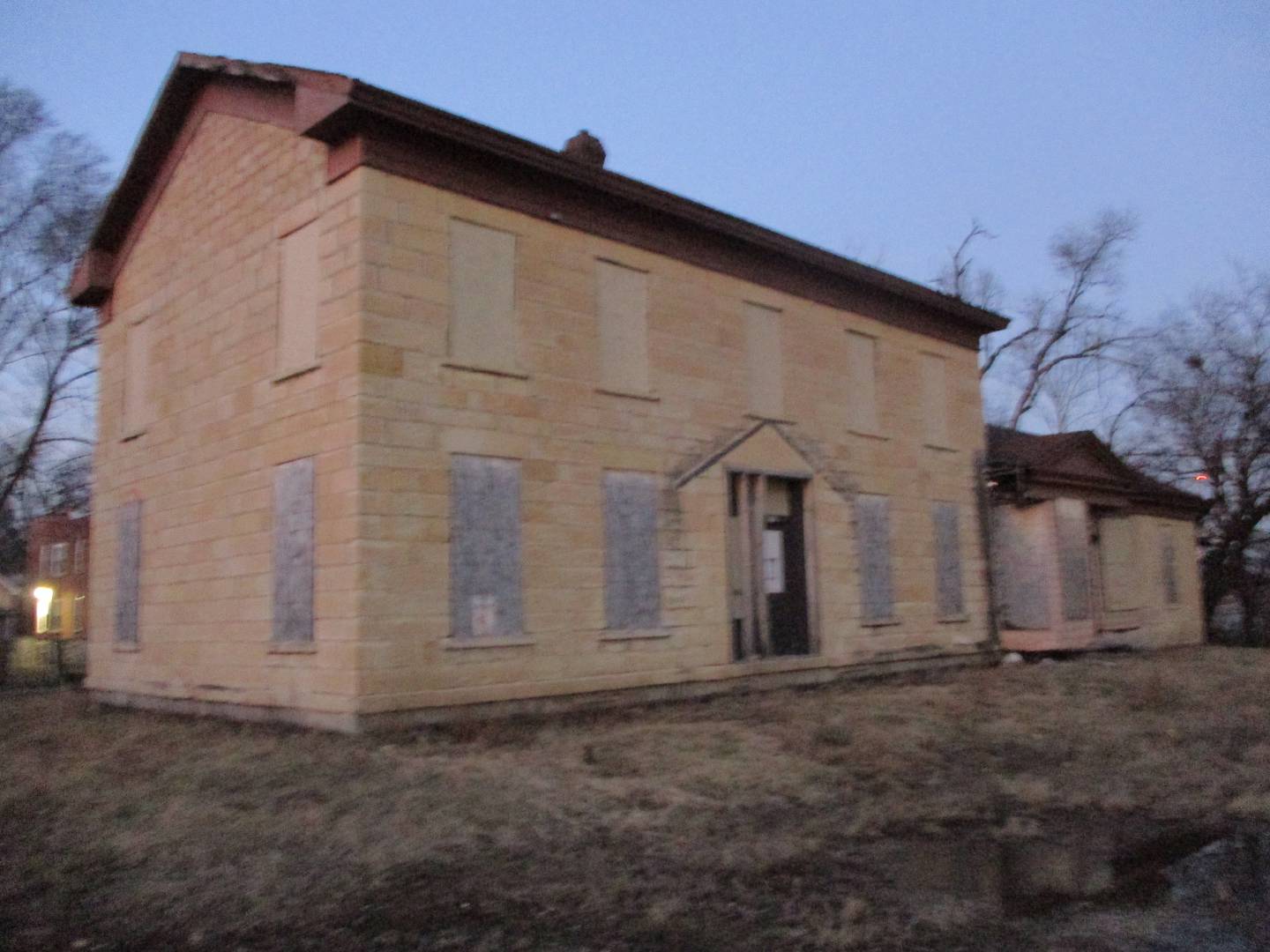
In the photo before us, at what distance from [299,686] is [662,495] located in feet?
16.1

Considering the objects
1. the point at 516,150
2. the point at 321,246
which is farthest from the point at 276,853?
the point at 516,150

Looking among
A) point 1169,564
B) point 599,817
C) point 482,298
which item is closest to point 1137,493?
point 1169,564

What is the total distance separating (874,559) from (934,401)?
11.9ft

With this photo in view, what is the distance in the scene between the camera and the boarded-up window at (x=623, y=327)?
14.3 meters

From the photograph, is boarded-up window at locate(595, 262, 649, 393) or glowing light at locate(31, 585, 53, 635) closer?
boarded-up window at locate(595, 262, 649, 393)

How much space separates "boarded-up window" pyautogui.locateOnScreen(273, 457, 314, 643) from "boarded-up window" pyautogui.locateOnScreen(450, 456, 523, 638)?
4.86 feet

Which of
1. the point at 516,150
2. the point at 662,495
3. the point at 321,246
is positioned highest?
the point at 516,150

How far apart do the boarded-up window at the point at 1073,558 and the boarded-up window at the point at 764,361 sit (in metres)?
7.01

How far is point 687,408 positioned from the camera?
15.1 meters

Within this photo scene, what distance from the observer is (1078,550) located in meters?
21.2

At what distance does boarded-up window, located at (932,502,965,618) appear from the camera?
750 inches

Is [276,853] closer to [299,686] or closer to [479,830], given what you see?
[479,830]

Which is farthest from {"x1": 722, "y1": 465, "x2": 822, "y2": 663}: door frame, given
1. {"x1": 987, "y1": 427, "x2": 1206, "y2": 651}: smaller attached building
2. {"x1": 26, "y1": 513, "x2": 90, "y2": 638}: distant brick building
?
{"x1": 26, "y1": 513, "x2": 90, "y2": 638}: distant brick building

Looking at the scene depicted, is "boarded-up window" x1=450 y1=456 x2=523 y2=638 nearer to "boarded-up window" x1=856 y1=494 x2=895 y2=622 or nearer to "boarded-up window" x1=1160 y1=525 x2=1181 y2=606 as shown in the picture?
"boarded-up window" x1=856 y1=494 x2=895 y2=622
